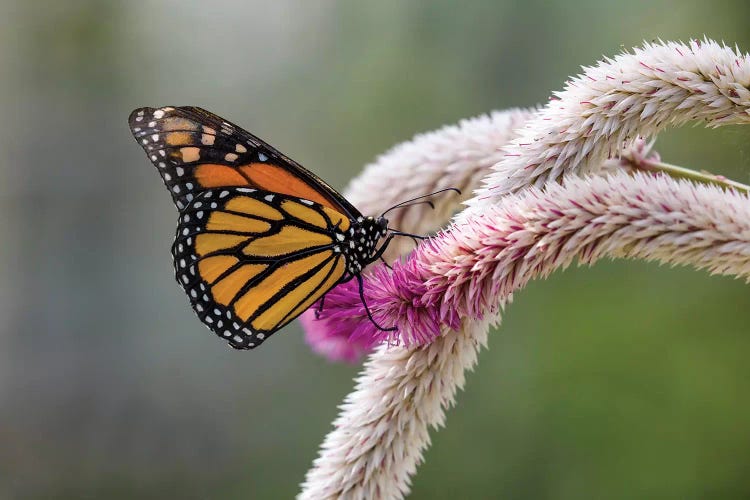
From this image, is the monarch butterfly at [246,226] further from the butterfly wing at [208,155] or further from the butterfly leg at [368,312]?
the butterfly leg at [368,312]

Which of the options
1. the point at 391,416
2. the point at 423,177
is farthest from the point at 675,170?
the point at 391,416

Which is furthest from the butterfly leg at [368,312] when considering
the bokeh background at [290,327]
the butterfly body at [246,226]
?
the bokeh background at [290,327]

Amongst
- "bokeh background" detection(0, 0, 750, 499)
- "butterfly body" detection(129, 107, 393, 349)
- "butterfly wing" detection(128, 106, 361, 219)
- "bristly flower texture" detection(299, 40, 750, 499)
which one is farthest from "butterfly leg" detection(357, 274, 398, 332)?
"bokeh background" detection(0, 0, 750, 499)

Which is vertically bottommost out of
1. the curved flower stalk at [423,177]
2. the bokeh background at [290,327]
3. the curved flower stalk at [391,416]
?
the curved flower stalk at [391,416]

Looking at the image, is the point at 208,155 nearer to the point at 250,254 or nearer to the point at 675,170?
the point at 250,254

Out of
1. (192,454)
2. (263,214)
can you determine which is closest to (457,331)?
(263,214)

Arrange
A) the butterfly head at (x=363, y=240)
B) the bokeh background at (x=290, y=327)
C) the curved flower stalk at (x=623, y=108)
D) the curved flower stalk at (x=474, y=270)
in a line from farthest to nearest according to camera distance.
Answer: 1. the bokeh background at (x=290, y=327)
2. the butterfly head at (x=363, y=240)
3. the curved flower stalk at (x=623, y=108)
4. the curved flower stalk at (x=474, y=270)
